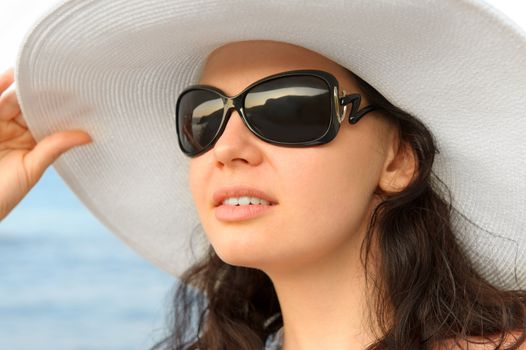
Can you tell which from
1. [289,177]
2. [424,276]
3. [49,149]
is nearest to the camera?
[289,177]

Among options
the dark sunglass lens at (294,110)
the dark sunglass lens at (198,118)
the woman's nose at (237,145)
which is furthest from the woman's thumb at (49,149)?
the dark sunglass lens at (294,110)

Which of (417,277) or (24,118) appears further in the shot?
(24,118)

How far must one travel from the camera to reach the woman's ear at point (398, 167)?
100 inches

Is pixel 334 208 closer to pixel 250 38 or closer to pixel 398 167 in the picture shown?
pixel 398 167

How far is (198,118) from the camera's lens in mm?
2555

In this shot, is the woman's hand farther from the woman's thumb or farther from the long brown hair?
the long brown hair

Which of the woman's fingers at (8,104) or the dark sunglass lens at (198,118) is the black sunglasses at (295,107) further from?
the woman's fingers at (8,104)

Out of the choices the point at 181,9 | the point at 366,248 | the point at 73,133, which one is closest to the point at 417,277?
the point at 366,248

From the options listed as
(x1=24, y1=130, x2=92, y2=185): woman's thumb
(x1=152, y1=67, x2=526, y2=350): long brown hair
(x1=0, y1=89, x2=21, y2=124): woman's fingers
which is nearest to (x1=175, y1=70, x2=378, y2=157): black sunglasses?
(x1=152, y1=67, x2=526, y2=350): long brown hair

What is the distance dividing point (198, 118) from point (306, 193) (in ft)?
1.31

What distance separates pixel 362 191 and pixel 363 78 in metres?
0.30

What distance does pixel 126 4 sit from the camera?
7.66 feet

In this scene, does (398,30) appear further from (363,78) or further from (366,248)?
(366,248)

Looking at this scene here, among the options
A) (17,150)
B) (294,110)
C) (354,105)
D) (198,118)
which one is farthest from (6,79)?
(354,105)
